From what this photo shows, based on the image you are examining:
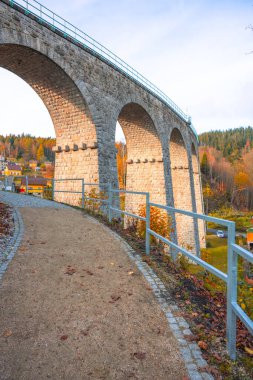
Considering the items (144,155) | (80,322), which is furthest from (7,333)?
(144,155)

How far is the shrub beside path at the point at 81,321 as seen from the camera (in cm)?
226

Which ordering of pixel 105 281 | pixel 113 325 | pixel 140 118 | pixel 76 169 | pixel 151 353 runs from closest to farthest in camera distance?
1. pixel 151 353
2. pixel 113 325
3. pixel 105 281
4. pixel 76 169
5. pixel 140 118

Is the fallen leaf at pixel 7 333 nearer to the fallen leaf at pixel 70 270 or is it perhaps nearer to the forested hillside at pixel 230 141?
the fallen leaf at pixel 70 270

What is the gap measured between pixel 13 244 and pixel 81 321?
2969mm

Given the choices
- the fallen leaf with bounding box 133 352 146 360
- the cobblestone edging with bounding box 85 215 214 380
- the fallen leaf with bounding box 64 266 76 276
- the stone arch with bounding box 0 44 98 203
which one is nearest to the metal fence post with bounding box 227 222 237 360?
the cobblestone edging with bounding box 85 215 214 380

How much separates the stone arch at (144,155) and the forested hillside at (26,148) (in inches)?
3574

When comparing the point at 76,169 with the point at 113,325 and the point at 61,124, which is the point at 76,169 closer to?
the point at 61,124

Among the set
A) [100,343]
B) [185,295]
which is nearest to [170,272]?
[185,295]

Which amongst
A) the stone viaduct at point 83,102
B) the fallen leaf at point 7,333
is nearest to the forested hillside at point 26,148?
the stone viaduct at point 83,102

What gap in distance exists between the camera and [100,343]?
102 inches

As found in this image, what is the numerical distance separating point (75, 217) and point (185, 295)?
544cm

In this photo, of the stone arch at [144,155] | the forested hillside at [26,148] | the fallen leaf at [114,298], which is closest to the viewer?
the fallen leaf at [114,298]

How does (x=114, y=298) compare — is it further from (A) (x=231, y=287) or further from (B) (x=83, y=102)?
(B) (x=83, y=102)

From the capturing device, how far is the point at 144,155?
1888 cm
